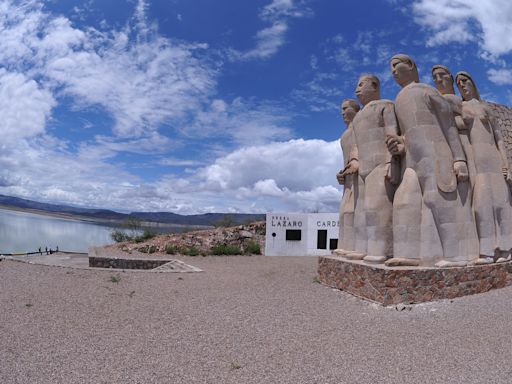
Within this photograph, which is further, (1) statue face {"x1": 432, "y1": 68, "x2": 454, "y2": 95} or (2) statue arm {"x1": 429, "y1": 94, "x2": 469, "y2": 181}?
(1) statue face {"x1": 432, "y1": 68, "x2": 454, "y2": 95}

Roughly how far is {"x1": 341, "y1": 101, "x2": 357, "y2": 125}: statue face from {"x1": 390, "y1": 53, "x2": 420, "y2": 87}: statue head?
5.86 ft

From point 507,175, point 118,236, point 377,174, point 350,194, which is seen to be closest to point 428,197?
point 377,174

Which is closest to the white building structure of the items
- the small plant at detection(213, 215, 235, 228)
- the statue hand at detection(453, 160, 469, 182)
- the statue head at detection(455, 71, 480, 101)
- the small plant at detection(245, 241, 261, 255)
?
the small plant at detection(245, 241, 261, 255)

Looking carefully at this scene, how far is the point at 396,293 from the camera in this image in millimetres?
6090

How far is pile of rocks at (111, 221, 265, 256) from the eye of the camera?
53.2 feet

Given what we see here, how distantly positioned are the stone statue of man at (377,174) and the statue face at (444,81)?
3.76 feet

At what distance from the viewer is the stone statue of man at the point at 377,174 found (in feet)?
22.8

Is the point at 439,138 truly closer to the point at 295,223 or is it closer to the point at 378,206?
the point at 378,206

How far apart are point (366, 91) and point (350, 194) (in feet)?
6.64

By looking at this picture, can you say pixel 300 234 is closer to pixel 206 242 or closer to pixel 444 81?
pixel 206 242

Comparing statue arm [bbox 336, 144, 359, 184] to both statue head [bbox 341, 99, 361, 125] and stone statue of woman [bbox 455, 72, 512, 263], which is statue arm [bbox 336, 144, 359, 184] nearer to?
statue head [bbox 341, 99, 361, 125]

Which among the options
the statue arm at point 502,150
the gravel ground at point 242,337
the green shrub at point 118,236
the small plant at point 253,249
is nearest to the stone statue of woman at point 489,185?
the statue arm at point 502,150

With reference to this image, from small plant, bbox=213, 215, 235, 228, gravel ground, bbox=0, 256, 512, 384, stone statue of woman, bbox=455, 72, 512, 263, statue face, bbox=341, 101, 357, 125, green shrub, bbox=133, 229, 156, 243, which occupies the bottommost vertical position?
gravel ground, bbox=0, 256, 512, 384

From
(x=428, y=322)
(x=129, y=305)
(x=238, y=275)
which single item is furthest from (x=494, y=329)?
(x=238, y=275)
